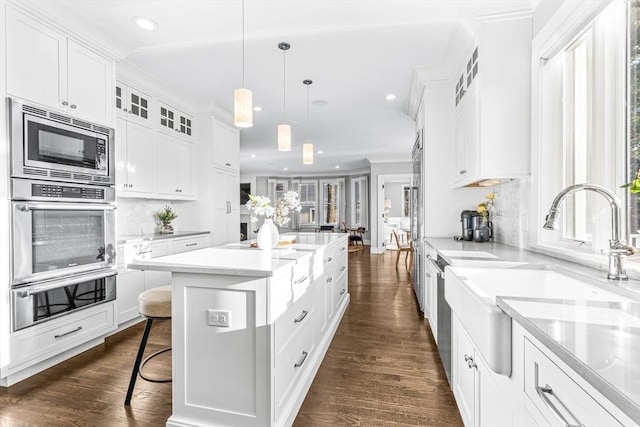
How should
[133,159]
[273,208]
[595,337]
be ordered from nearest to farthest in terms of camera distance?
1. [595,337]
2. [273,208]
3. [133,159]

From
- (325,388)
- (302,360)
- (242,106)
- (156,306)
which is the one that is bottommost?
(325,388)

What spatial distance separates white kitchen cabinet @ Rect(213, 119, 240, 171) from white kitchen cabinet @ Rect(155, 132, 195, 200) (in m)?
0.35

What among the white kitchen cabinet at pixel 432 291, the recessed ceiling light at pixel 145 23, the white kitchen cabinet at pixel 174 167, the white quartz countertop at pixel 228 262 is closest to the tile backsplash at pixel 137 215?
the white kitchen cabinet at pixel 174 167

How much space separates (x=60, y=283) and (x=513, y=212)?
358 centimetres

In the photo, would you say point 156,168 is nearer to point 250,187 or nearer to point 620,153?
point 620,153

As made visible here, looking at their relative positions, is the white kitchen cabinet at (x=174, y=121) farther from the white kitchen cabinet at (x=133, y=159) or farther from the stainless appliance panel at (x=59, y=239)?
→ the stainless appliance panel at (x=59, y=239)

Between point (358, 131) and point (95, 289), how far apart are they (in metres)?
4.86

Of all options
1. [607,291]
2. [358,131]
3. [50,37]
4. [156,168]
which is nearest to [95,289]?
[156,168]

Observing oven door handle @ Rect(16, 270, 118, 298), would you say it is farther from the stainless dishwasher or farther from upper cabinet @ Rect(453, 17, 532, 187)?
upper cabinet @ Rect(453, 17, 532, 187)

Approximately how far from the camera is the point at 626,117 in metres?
1.52

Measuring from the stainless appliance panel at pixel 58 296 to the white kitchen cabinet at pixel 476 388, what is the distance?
2.80 meters

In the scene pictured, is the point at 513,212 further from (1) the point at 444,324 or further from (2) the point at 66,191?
(2) the point at 66,191

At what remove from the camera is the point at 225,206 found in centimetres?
509

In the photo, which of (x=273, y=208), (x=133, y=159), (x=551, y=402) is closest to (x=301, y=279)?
(x=273, y=208)
